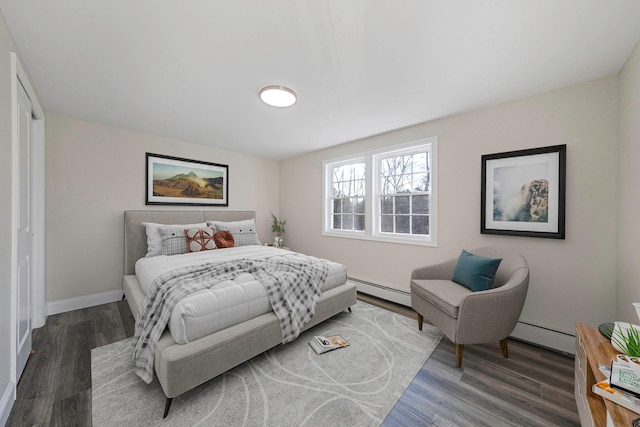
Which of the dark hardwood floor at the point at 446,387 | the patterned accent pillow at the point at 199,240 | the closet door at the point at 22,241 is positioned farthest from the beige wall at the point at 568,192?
the closet door at the point at 22,241

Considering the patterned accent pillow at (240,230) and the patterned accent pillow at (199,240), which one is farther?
the patterned accent pillow at (240,230)

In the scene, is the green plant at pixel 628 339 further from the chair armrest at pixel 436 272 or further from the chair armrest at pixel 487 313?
the chair armrest at pixel 436 272

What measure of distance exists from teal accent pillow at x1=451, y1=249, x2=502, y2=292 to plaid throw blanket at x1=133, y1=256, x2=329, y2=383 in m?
1.36

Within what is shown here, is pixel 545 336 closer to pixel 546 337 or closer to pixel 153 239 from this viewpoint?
pixel 546 337

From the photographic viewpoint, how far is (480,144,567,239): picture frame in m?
2.19

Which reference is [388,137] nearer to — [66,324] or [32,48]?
[32,48]

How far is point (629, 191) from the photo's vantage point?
1.77 m

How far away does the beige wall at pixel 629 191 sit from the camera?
166cm

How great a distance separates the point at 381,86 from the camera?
7.07 feet

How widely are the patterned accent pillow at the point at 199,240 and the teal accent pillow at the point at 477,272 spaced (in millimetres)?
3125

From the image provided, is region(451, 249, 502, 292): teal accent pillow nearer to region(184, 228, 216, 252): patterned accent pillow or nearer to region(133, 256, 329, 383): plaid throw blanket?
region(133, 256, 329, 383): plaid throw blanket

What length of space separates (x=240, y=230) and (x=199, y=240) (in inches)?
27.3

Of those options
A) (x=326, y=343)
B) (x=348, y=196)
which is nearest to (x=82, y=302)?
(x=326, y=343)

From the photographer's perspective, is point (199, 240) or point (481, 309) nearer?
point (481, 309)
